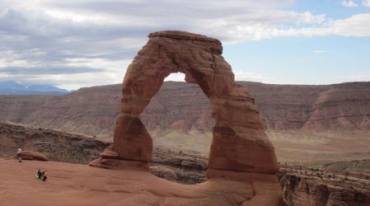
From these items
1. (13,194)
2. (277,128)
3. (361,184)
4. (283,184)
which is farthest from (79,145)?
(277,128)

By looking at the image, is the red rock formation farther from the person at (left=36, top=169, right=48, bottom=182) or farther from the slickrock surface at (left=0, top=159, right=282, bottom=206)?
the person at (left=36, top=169, right=48, bottom=182)

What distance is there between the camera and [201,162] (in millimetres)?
60344

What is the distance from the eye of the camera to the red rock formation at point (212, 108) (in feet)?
102

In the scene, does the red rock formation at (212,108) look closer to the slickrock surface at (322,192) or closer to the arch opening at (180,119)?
the slickrock surface at (322,192)

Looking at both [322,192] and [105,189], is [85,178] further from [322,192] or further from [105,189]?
[322,192]

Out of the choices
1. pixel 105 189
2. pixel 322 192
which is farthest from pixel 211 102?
pixel 322 192

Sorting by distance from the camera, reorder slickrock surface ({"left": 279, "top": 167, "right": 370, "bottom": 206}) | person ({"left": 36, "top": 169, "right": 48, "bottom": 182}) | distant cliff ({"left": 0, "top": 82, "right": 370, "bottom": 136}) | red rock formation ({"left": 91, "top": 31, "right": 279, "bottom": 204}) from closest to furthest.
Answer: person ({"left": 36, "top": 169, "right": 48, "bottom": 182}) < red rock formation ({"left": 91, "top": 31, "right": 279, "bottom": 204}) < slickrock surface ({"left": 279, "top": 167, "right": 370, "bottom": 206}) < distant cliff ({"left": 0, "top": 82, "right": 370, "bottom": 136})

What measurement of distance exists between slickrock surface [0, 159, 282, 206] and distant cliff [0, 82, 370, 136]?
344 ft

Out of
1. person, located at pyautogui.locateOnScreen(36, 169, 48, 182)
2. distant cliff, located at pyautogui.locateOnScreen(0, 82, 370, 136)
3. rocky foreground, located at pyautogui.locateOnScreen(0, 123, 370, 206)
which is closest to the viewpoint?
rocky foreground, located at pyautogui.locateOnScreen(0, 123, 370, 206)

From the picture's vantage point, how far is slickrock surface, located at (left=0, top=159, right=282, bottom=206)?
25875 millimetres

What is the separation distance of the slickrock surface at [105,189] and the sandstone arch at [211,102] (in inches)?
45.8

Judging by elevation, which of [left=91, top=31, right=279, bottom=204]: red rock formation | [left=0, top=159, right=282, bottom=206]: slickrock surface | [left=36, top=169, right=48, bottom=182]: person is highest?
[left=91, top=31, right=279, bottom=204]: red rock formation

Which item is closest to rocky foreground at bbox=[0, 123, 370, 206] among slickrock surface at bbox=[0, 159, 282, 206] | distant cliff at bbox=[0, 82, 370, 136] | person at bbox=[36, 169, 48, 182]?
slickrock surface at bbox=[0, 159, 282, 206]

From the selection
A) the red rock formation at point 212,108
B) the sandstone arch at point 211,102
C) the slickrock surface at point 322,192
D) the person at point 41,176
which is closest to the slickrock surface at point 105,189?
the person at point 41,176
